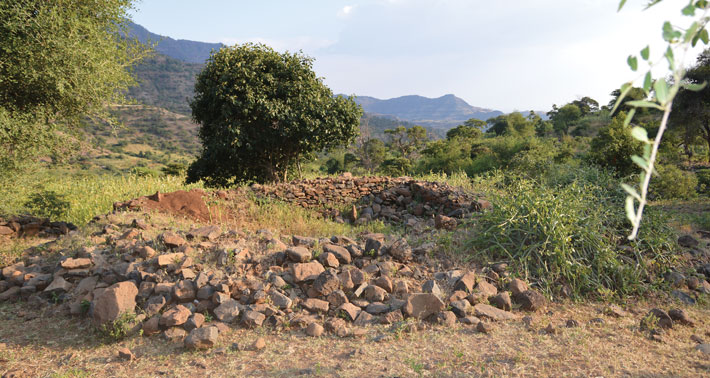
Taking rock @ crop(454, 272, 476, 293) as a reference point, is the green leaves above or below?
above

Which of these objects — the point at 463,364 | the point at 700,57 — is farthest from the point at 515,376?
the point at 700,57

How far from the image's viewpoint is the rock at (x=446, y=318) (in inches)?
143

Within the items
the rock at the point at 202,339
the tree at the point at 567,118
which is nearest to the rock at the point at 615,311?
the rock at the point at 202,339

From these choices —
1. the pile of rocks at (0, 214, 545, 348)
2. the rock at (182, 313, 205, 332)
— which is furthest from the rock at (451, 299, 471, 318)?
the rock at (182, 313, 205, 332)

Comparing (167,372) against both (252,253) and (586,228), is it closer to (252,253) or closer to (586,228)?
(252,253)

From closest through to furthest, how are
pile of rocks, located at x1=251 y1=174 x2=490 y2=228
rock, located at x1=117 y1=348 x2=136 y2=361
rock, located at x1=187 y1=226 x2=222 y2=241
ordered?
rock, located at x1=117 y1=348 x2=136 y2=361 < rock, located at x1=187 y1=226 x2=222 y2=241 < pile of rocks, located at x1=251 y1=174 x2=490 y2=228

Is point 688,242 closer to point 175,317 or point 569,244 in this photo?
point 569,244

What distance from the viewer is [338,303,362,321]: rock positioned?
12.2 feet

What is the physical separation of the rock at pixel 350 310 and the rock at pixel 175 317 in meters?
1.42

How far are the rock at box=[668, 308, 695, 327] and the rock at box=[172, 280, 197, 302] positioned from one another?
4.63 m

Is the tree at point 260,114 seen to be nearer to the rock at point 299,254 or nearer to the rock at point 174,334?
the rock at point 299,254

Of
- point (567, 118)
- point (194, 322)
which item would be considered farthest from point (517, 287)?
point (567, 118)

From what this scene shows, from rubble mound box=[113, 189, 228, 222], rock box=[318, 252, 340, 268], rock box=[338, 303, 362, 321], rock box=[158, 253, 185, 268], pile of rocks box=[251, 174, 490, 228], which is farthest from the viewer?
pile of rocks box=[251, 174, 490, 228]

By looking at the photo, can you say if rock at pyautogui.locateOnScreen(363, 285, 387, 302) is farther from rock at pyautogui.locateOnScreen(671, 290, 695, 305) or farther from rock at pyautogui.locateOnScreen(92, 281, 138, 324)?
rock at pyautogui.locateOnScreen(671, 290, 695, 305)
